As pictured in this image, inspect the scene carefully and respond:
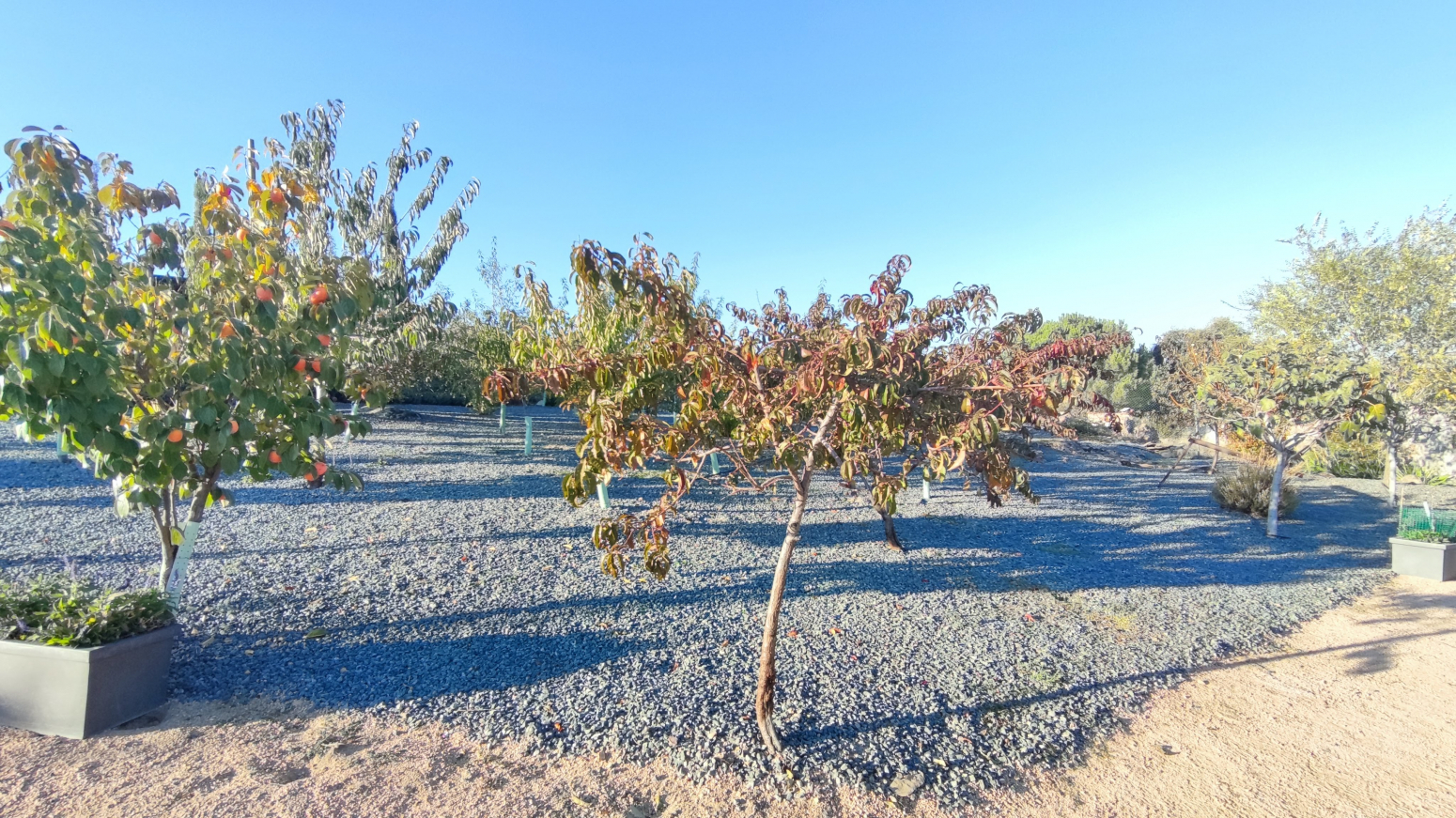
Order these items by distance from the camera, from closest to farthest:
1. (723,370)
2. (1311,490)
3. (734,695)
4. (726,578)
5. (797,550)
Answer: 1. (723,370)
2. (734,695)
3. (726,578)
4. (797,550)
5. (1311,490)

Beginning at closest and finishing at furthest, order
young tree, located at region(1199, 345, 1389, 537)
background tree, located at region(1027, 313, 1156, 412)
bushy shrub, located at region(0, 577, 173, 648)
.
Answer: bushy shrub, located at region(0, 577, 173, 648) < young tree, located at region(1199, 345, 1389, 537) < background tree, located at region(1027, 313, 1156, 412)

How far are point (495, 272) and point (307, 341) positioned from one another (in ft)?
59.2

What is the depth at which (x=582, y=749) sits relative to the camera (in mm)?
3072

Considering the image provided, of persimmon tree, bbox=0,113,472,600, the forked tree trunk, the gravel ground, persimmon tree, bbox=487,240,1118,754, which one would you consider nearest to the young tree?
the gravel ground

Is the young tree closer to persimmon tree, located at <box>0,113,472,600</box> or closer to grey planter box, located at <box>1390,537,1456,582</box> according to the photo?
grey planter box, located at <box>1390,537,1456,582</box>

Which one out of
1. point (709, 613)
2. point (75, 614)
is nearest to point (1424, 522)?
point (709, 613)

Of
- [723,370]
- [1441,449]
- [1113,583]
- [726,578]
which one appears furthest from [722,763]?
[1441,449]

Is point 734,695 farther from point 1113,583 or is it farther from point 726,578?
point 1113,583

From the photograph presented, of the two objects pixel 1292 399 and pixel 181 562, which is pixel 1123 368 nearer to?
pixel 1292 399

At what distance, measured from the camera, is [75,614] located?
3.13 metres

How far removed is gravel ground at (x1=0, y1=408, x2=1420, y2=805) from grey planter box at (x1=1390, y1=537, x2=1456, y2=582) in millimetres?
260

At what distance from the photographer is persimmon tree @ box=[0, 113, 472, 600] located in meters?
2.76

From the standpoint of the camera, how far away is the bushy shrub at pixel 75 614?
3.03m

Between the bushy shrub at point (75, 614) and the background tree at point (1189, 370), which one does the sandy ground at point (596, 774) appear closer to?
the bushy shrub at point (75, 614)
